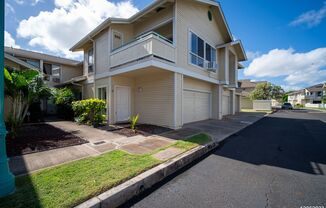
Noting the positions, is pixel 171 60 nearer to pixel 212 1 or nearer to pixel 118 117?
pixel 118 117

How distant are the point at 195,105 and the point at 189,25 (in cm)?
573

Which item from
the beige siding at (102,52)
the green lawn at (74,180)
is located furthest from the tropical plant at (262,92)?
the green lawn at (74,180)

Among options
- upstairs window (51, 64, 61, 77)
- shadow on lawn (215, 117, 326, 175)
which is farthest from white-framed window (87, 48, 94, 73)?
shadow on lawn (215, 117, 326, 175)

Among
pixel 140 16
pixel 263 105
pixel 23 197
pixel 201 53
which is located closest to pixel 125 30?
pixel 140 16

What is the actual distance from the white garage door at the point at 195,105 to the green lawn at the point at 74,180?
6932 mm

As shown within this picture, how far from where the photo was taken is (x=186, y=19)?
973 cm

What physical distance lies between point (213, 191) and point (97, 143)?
471 centimetres

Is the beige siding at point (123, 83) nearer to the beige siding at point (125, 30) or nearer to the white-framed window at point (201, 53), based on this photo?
the beige siding at point (125, 30)

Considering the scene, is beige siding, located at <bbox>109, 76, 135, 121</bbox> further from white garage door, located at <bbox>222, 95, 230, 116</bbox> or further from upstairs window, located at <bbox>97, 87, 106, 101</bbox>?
white garage door, located at <bbox>222, 95, 230, 116</bbox>

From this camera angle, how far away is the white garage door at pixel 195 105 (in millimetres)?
11055

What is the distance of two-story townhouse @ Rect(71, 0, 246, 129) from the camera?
871 cm

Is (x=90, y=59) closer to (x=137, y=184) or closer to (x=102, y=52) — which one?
(x=102, y=52)

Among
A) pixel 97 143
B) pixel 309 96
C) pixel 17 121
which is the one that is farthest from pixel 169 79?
pixel 309 96

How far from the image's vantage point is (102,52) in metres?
11.4
